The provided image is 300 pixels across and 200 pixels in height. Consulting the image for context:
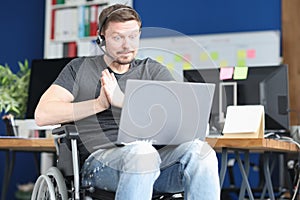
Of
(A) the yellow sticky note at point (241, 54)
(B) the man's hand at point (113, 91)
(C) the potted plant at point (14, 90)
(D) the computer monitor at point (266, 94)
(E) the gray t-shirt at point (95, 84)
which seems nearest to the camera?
(B) the man's hand at point (113, 91)

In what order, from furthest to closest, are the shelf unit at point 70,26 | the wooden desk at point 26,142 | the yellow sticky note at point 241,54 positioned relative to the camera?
1. the shelf unit at point 70,26
2. the yellow sticky note at point 241,54
3. the wooden desk at point 26,142

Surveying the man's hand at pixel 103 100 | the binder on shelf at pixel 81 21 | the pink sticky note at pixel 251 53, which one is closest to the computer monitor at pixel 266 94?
the man's hand at pixel 103 100

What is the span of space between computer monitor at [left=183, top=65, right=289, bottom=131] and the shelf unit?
7.65 feet

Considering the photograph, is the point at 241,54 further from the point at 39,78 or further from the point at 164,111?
the point at 164,111

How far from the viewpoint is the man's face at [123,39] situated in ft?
6.98

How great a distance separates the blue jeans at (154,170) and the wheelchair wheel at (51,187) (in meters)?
0.09

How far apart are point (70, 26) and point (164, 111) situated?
11.6 feet

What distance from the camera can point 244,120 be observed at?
2.64m

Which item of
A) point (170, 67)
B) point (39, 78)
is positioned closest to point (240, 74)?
point (170, 67)

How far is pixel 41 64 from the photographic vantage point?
3848 millimetres

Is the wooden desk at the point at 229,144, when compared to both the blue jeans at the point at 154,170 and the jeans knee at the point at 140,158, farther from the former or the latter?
the jeans knee at the point at 140,158

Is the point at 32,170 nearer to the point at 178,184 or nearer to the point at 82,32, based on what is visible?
the point at 82,32

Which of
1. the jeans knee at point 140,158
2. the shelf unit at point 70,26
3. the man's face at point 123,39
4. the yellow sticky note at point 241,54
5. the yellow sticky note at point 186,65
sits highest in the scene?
the shelf unit at point 70,26

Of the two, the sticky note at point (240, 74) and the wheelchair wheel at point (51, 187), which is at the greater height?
the sticky note at point (240, 74)
